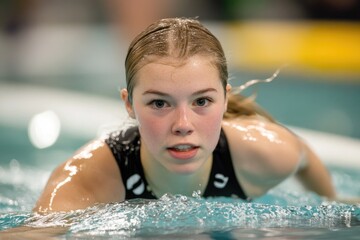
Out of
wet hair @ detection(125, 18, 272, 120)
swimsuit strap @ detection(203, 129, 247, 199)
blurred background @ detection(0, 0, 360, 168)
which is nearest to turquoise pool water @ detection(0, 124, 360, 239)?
swimsuit strap @ detection(203, 129, 247, 199)

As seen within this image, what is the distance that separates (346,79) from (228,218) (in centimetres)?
450

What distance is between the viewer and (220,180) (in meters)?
2.93

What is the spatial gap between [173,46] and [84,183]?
0.61 metres

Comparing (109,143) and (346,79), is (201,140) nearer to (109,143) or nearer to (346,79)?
(109,143)

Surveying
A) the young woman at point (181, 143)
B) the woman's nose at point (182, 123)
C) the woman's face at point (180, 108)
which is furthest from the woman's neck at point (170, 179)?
the woman's nose at point (182, 123)

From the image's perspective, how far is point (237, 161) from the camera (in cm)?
293

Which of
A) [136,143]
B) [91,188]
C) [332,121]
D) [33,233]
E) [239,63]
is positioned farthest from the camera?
[239,63]

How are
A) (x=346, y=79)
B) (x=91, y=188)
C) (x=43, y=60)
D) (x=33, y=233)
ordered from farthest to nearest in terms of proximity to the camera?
(x=43, y=60), (x=346, y=79), (x=91, y=188), (x=33, y=233)

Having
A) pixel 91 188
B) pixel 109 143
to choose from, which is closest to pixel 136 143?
pixel 109 143

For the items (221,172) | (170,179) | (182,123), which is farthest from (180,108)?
(221,172)

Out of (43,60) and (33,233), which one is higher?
(43,60)

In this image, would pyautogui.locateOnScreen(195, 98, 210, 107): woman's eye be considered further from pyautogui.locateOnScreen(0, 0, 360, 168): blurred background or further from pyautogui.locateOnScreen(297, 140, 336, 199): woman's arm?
pyautogui.locateOnScreen(0, 0, 360, 168): blurred background

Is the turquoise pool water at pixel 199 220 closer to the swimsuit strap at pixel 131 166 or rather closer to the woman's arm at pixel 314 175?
the swimsuit strap at pixel 131 166

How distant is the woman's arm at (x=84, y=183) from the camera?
2.61 m
